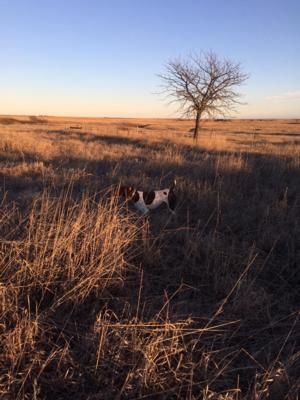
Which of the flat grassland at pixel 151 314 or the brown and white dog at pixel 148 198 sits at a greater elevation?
the brown and white dog at pixel 148 198

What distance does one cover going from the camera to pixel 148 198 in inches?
210

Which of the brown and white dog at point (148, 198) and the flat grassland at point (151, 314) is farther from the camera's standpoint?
the brown and white dog at point (148, 198)

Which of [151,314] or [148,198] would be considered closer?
[151,314]

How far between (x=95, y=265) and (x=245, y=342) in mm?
1379

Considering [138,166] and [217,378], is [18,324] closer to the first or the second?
[217,378]

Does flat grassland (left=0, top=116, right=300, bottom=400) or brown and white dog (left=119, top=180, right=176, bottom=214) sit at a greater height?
brown and white dog (left=119, top=180, right=176, bottom=214)

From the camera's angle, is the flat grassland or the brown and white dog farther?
the brown and white dog

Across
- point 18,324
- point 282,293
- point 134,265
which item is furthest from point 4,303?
point 282,293

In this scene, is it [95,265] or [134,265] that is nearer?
[95,265]

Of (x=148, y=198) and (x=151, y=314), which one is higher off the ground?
(x=148, y=198)

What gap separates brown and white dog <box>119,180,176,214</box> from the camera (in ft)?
17.3

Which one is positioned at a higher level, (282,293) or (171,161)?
(171,161)

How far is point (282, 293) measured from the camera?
336 centimetres

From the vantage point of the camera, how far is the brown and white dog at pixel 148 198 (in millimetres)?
5266
